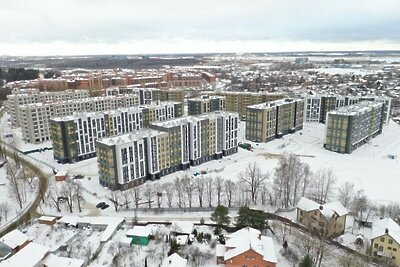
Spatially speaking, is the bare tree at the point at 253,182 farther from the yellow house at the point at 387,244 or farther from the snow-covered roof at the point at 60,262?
the snow-covered roof at the point at 60,262

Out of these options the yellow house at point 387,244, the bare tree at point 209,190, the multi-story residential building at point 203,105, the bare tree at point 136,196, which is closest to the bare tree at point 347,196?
the yellow house at point 387,244

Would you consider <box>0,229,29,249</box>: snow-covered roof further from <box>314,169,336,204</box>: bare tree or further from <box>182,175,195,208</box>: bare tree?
<box>314,169,336,204</box>: bare tree

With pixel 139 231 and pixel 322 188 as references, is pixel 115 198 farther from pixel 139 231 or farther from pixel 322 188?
pixel 322 188

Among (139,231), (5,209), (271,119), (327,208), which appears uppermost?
(271,119)

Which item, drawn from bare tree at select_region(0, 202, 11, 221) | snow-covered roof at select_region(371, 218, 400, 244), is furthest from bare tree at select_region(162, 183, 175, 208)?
snow-covered roof at select_region(371, 218, 400, 244)

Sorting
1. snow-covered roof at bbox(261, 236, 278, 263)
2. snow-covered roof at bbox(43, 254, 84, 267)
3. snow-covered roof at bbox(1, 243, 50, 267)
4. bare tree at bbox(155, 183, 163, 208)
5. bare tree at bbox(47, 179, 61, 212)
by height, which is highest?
snow-covered roof at bbox(1, 243, 50, 267)

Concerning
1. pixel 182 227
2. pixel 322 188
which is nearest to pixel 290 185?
pixel 322 188
